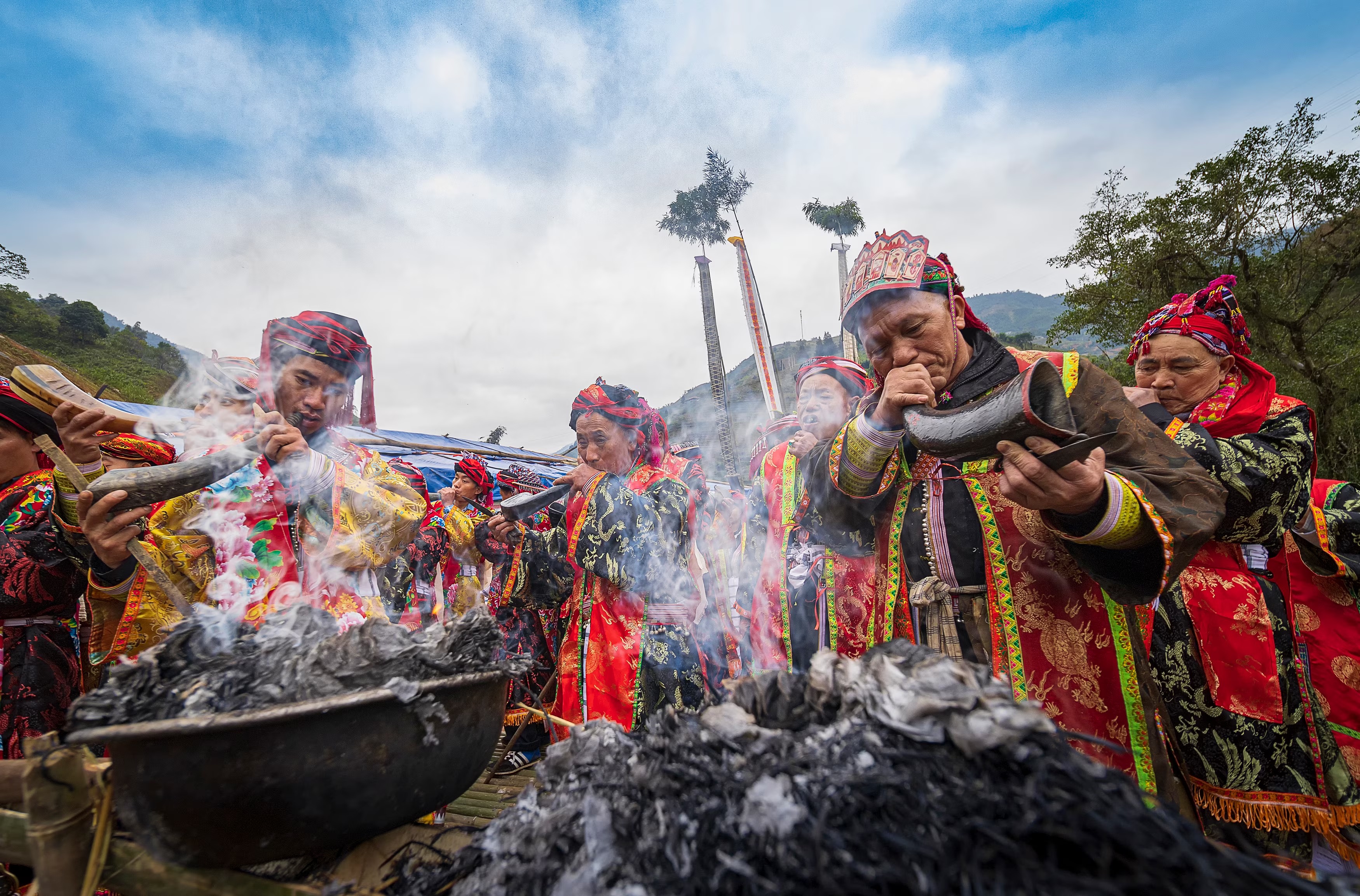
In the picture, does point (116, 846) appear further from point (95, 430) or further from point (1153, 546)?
point (1153, 546)

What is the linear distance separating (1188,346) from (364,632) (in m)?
3.99

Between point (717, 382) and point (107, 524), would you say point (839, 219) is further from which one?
point (107, 524)

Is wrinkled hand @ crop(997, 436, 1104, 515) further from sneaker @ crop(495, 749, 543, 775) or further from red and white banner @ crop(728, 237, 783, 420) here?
red and white banner @ crop(728, 237, 783, 420)

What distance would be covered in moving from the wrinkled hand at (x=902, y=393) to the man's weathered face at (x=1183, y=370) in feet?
6.66

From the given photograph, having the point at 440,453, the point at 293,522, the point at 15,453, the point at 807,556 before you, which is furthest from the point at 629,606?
the point at 440,453

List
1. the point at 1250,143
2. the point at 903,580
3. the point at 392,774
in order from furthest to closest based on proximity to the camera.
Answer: the point at 1250,143 → the point at 903,580 → the point at 392,774

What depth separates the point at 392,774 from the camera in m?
1.34

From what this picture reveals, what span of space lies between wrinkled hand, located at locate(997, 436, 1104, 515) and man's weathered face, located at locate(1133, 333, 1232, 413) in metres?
1.99

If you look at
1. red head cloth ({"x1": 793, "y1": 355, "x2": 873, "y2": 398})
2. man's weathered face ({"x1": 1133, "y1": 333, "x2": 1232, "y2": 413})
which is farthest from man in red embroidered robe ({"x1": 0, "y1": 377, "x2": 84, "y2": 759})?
man's weathered face ({"x1": 1133, "y1": 333, "x2": 1232, "y2": 413})

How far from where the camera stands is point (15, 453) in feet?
10.0

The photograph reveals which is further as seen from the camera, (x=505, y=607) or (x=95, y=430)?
(x=505, y=607)

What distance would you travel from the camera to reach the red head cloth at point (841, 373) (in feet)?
15.6

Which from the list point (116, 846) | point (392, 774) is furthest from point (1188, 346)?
point (116, 846)

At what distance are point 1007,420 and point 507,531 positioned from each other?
4998 millimetres
